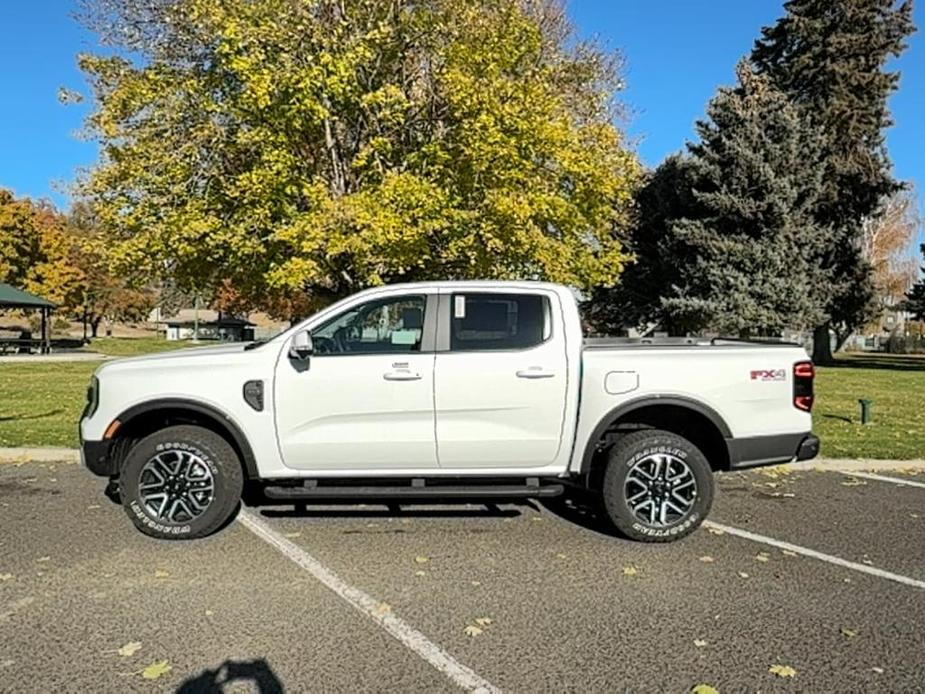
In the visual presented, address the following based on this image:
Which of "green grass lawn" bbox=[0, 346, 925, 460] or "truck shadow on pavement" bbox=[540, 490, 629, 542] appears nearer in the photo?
"truck shadow on pavement" bbox=[540, 490, 629, 542]

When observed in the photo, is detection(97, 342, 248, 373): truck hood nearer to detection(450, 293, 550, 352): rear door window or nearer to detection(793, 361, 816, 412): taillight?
detection(450, 293, 550, 352): rear door window

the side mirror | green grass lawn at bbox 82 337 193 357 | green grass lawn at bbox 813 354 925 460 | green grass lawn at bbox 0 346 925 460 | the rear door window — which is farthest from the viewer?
green grass lawn at bbox 82 337 193 357

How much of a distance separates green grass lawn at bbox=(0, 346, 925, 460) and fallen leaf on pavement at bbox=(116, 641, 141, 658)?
6.06 meters

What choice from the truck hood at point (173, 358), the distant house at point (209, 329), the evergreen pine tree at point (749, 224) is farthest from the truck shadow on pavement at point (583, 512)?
the distant house at point (209, 329)

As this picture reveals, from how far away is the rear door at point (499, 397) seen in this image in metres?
5.42

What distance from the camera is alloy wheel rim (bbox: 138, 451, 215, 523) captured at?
5.39m

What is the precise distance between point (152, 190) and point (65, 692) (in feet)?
39.0

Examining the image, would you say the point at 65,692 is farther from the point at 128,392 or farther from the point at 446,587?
the point at 128,392

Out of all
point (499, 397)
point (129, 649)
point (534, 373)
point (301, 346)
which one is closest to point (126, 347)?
point (301, 346)

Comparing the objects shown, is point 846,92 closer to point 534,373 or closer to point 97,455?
point 534,373

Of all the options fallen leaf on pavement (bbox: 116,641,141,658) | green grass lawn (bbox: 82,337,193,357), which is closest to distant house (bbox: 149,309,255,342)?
green grass lawn (bbox: 82,337,193,357)

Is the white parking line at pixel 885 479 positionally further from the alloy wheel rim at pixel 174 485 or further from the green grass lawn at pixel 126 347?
the green grass lawn at pixel 126 347

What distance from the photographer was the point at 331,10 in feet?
46.6

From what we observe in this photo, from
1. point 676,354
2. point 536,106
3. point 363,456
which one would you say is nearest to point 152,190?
point 536,106
